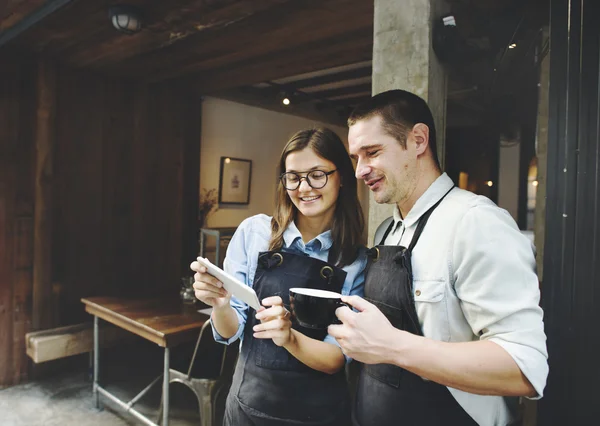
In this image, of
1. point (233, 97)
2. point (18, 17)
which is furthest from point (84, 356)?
point (233, 97)

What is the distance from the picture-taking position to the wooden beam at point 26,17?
2740 mm

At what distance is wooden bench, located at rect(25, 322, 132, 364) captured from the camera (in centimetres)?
370

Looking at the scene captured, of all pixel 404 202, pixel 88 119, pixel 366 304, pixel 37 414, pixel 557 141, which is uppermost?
pixel 88 119

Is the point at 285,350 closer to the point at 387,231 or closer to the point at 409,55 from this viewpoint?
the point at 387,231

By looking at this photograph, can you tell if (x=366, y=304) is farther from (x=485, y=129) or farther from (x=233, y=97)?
(x=485, y=129)

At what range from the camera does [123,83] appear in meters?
4.66

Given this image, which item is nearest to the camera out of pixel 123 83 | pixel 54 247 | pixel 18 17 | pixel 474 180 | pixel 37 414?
pixel 18 17

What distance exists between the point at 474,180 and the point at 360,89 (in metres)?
3.36

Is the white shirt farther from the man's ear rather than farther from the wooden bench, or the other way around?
the wooden bench

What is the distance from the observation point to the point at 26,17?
3014mm

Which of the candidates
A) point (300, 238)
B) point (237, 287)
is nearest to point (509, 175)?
point (300, 238)

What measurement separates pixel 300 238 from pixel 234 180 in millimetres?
4357

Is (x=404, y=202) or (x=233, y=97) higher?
(x=233, y=97)

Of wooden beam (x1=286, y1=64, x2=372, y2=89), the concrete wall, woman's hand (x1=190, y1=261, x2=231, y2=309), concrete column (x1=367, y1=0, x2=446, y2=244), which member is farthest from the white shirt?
the concrete wall
